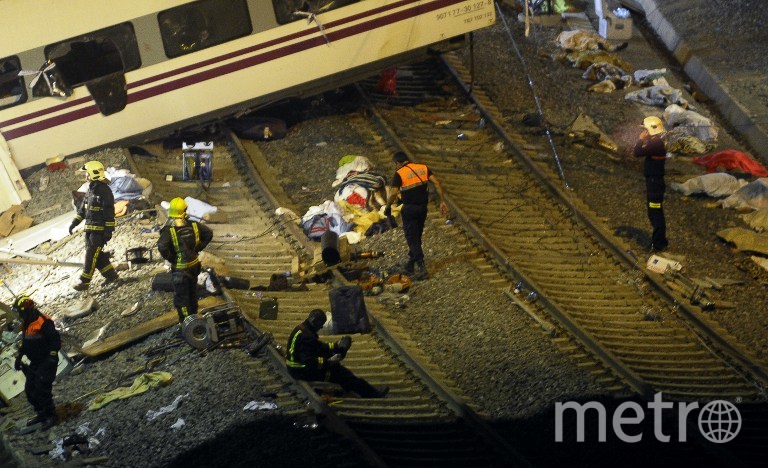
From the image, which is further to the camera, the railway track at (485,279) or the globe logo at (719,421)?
the railway track at (485,279)

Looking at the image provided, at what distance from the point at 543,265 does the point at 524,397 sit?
334 cm

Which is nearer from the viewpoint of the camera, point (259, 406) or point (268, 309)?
point (259, 406)

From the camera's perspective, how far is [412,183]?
12.6 metres

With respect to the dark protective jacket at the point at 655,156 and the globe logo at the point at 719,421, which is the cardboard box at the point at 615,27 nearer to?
the dark protective jacket at the point at 655,156

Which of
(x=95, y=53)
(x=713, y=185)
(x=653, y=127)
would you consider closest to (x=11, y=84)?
(x=95, y=53)

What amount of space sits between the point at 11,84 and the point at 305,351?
7430mm

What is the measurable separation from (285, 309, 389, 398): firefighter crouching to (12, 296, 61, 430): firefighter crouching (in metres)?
2.44

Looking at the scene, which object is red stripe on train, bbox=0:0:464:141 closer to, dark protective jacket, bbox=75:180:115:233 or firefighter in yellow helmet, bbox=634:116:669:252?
dark protective jacket, bbox=75:180:115:233

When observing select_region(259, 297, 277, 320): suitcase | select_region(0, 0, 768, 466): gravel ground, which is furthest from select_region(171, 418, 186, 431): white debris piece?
select_region(259, 297, 277, 320): suitcase

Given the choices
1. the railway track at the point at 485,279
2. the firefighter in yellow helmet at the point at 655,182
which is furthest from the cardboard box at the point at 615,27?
the firefighter in yellow helmet at the point at 655,182

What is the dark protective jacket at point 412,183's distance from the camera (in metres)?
12.6

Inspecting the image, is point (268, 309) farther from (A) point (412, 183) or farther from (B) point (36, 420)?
(B) point (36, 420)

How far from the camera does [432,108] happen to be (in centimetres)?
1797

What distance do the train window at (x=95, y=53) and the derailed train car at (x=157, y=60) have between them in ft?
0.05
